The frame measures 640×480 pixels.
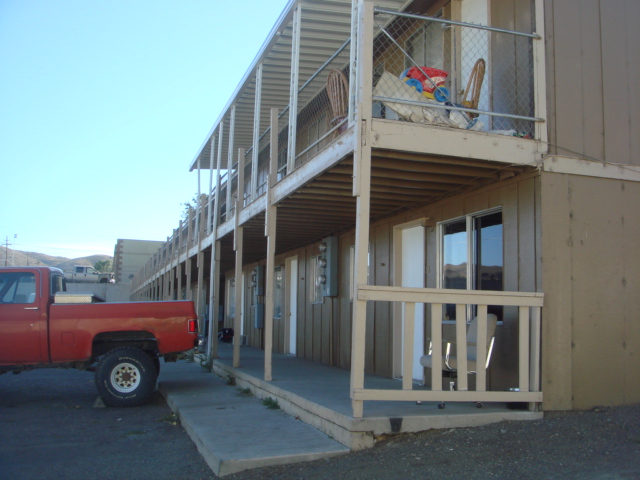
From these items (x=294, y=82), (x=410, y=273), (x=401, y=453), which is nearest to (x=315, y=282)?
(x=410, y=273)

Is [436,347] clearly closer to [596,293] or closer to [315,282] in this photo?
[596,293]

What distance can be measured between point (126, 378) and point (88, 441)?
2.20m

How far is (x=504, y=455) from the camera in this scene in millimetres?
4984

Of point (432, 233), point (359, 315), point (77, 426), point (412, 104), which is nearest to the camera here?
point (359, 315)

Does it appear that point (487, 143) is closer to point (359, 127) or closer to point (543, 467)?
point (359, 127)

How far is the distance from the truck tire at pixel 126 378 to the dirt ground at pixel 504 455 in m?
4.22

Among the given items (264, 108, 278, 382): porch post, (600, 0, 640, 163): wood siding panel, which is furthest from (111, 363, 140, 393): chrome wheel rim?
(600, 0, 640, 163): wood siding panel

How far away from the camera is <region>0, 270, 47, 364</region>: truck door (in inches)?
340

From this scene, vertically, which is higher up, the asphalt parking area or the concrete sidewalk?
the concrete sidewalk

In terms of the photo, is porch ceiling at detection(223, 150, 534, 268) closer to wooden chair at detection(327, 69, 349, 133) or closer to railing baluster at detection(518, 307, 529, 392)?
wooden chair at detection(327, 69, 349, 133)

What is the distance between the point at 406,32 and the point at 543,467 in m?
6.78

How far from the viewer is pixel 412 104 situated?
19.6 feet

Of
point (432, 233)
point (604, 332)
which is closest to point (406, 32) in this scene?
point (432, 233)

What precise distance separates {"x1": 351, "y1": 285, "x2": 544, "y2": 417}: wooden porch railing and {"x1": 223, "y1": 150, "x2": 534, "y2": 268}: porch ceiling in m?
1.40
